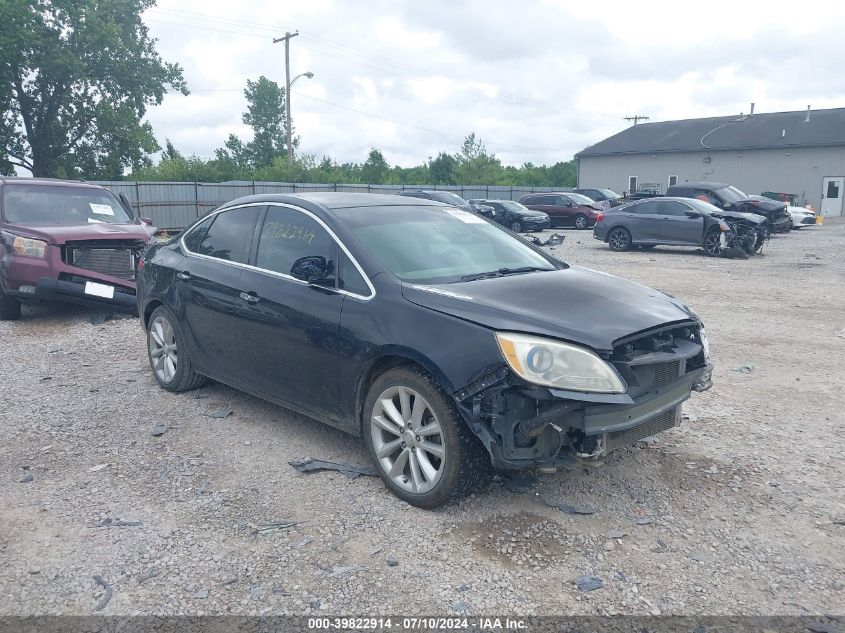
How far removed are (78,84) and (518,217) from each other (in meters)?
27.1

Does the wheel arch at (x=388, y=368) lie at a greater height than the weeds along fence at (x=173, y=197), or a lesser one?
lesser

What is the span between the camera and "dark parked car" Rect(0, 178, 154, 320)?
8.22 m

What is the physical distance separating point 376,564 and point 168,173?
41917mm

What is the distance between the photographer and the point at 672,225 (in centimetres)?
1784

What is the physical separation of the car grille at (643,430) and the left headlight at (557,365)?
10.6 inches

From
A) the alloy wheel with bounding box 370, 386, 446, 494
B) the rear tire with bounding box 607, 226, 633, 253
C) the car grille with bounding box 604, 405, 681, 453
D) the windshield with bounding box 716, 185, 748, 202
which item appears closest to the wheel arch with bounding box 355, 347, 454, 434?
the alloy wheel with bounding box 370, 386, 446, 494

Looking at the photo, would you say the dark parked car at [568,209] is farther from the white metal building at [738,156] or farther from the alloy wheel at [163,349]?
the alloy wheel at [163,349]

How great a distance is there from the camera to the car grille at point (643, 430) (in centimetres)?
345

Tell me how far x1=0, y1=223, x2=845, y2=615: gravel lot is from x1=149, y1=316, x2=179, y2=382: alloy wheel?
21 centimetres

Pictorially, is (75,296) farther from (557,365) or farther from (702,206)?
(702,206)

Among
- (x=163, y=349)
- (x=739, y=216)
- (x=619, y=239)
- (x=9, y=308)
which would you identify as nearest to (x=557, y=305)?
(x=163, y=349)

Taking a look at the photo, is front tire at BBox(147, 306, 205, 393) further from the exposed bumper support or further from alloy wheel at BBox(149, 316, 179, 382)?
the exposed bumper support

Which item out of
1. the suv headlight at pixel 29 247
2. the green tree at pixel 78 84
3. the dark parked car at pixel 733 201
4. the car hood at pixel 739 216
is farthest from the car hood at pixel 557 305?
the green tree at pixel 78 84

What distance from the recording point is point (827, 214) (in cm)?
3991
